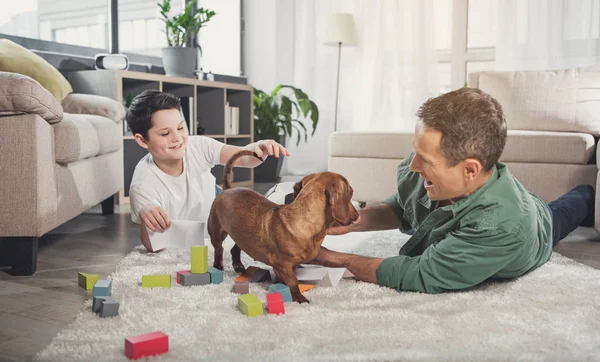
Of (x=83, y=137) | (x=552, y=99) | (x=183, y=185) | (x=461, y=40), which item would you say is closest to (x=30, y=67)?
(x=83, y=137)

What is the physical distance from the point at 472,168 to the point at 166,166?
1.18m

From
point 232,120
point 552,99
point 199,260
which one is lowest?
point 199,260

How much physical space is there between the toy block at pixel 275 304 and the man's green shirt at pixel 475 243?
0.36 meters

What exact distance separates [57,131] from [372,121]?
4027 millimetres

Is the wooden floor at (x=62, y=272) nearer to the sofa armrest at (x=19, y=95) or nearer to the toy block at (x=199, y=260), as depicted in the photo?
the toy block at (x=199, y=260)

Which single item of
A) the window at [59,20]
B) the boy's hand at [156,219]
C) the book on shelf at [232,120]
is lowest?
the boy's hand at [156,219]

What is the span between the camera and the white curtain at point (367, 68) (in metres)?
5.59

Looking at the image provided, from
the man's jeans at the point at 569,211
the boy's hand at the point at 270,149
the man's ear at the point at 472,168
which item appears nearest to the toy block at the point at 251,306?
the boy's hand at the point at 270,149

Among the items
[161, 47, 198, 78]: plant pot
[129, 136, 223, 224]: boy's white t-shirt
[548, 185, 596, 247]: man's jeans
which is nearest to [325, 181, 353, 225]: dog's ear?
[129, 136, 223, 224]: boy's white t-shirt

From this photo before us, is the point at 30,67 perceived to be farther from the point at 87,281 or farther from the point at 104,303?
the point at 104,303

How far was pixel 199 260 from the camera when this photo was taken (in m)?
1.62

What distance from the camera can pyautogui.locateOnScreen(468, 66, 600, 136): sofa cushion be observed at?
3445 mm

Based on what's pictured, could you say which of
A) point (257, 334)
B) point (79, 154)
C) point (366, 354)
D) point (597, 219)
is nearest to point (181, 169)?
point (79, 154)

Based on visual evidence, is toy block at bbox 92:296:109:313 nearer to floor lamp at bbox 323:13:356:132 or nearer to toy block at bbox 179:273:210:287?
toy block at bbox 179:273:210:287
